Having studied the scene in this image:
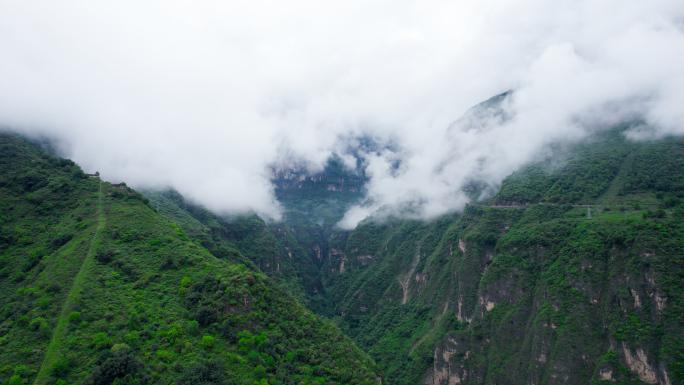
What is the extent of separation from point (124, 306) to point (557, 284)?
73.6 m

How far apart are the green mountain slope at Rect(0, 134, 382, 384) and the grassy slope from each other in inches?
1271

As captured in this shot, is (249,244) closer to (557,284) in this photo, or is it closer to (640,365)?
(557,284)

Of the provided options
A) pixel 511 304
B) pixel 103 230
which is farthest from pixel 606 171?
pixel 103 230

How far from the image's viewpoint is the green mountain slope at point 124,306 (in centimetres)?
3422

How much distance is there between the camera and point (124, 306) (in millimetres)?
41188

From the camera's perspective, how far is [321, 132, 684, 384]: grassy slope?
54062mm

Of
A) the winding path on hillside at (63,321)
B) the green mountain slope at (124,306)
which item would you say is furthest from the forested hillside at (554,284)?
the winding path on hillside at (63,321)

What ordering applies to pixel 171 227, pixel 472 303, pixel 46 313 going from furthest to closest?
pixel 472 303
pixel 171 227
pixel 46 313

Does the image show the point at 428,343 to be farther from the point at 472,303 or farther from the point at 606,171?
the point at 606,171

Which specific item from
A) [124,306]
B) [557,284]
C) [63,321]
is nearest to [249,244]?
[124,306]

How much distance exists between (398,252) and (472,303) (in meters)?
57.8

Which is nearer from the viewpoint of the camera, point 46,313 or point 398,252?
point 46,313

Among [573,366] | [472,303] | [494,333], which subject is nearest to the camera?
[573,366]

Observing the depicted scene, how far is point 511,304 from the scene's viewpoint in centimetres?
7506
